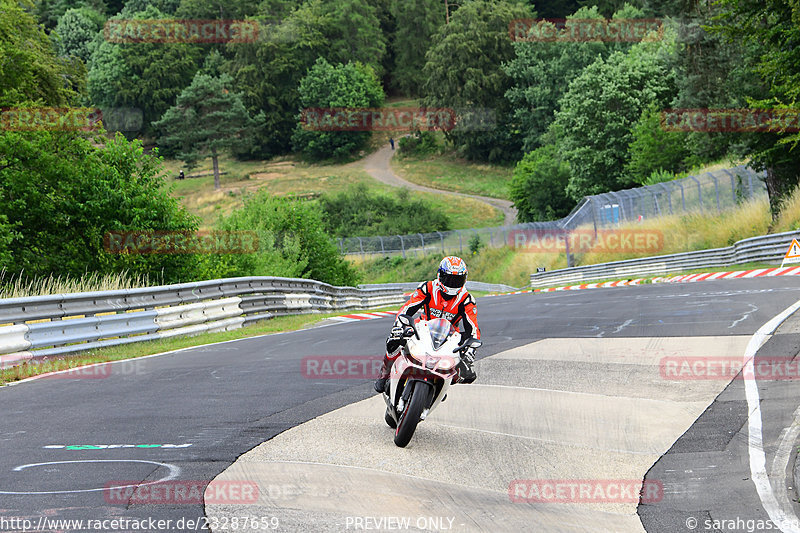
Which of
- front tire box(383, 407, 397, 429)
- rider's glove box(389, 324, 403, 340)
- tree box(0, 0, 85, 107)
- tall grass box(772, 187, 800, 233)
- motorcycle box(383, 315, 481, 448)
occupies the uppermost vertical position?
tree box(0, 0, 85, 107)

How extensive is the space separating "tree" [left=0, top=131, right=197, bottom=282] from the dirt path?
60.6 metres

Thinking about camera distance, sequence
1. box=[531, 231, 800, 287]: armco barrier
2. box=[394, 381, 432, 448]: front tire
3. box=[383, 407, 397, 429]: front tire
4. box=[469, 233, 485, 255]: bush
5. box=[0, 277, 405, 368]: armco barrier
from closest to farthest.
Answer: box=[394, 381, 432, 448]: front tire < box=[383, 407, 397, 429]: front tire < box=[0, 277, 405, 368]: armco barrier < box=[531, 231, 800, 287]: armco barrier < box=[469, 233, 485, 255]: bush

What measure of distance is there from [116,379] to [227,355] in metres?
2.94

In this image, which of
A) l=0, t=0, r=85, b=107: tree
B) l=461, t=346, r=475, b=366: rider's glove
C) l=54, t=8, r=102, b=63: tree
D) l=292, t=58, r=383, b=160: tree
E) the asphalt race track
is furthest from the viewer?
l=54, t=8, r=102, b=63: tree

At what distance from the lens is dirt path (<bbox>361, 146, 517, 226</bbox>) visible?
87250 mm

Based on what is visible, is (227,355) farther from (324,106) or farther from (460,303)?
(324,106)

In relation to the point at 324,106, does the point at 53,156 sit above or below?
above

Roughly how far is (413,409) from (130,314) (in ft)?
31.8

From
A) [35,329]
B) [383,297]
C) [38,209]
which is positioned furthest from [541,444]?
[383,297]

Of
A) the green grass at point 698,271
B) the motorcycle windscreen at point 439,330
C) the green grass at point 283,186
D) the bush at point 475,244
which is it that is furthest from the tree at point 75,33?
the motorcycle windscreen at point 439,330

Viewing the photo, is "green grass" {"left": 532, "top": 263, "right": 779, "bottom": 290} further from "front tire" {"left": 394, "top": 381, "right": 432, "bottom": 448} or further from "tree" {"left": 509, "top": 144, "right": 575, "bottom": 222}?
"tree" {"left": 509, "top": 144, "right": 575, "bottom": 222}

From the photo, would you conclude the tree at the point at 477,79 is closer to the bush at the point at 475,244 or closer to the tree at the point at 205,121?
the tree at the point at 205,121

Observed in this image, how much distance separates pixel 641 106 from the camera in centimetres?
5950

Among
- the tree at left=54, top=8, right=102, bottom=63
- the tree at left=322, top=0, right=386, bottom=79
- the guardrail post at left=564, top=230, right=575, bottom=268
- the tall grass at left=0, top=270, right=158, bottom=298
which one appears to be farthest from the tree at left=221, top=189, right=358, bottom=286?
the tree at left=54, top=8, right=102, bottom=63
